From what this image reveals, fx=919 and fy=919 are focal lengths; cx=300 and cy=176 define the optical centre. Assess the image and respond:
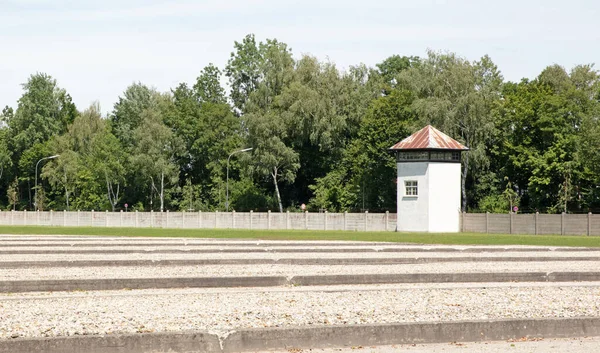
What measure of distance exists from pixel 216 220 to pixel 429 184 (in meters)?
21.2

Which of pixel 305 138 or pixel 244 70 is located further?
pixel 244 70

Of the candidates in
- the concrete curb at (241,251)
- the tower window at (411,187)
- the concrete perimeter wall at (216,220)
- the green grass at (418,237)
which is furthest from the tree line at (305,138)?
the concrete curb at (241,251)

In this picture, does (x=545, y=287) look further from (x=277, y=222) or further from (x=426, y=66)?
(x=426, y=66)

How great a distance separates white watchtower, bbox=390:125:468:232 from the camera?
6550 cm

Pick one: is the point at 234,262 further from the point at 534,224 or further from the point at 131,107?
the point at 131,107

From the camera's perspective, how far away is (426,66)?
3684 inches

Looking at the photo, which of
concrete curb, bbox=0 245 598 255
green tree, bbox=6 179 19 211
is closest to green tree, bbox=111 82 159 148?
green tree, bbox=6 179 19 211

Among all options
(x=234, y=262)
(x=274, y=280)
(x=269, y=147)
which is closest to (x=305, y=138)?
(x=269, y=147)

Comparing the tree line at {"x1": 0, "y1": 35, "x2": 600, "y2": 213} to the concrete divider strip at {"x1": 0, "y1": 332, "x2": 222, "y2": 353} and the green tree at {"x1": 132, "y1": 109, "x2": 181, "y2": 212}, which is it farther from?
the concrete divider strip at {"x1": 0, "y1": 332, "x2": 222, "y2": 353}

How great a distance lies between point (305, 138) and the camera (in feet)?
315

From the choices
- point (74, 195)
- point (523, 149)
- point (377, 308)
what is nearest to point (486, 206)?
point (523, 149)

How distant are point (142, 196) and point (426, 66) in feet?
131

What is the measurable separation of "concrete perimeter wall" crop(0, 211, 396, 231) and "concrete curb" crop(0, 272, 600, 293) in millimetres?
47763

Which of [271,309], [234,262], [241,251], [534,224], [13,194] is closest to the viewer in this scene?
[271,309]
